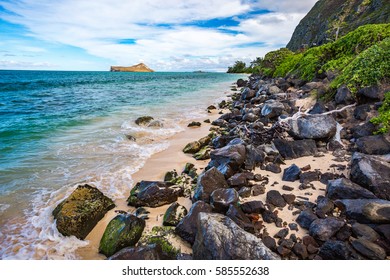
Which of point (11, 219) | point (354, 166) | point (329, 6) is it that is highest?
point (329, 6)

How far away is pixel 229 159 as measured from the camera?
5125 mm

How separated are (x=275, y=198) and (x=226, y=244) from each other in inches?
63.7

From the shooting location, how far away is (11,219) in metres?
4.48

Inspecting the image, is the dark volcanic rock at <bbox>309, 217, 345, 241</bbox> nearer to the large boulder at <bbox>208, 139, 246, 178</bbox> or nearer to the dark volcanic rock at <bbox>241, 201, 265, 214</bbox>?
the dark volcanic rock at <bbox>241, 201, 265, 214</bbox>

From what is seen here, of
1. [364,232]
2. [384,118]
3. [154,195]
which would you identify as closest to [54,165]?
[154,195]

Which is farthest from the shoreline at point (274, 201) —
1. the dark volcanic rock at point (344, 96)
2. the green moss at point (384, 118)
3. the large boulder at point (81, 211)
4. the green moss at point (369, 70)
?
the green moss at point (369, 70)

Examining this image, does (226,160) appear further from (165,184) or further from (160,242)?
(160,242)

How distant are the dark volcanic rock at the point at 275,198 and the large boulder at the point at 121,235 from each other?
2.33 metres

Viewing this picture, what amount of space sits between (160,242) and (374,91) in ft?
24.9

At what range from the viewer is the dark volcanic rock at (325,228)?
3.00 meters

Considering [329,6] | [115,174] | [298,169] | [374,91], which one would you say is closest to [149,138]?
[115,174]

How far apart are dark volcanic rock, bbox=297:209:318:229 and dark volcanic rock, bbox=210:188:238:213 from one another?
102 centimetres

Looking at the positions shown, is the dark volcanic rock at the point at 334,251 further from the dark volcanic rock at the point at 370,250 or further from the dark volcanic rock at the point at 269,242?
the dark volcanic rock at the point at 269,242

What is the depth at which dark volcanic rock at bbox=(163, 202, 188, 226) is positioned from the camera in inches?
155
